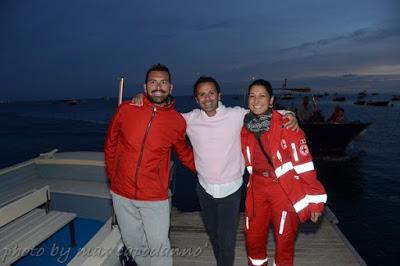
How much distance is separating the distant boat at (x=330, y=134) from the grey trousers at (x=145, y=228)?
56.7 ft

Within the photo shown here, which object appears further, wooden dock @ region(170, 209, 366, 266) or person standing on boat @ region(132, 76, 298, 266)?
wooden dock @ region(170, 209, 366, 266)

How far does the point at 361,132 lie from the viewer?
66.3 ft

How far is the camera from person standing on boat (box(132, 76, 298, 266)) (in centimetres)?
327

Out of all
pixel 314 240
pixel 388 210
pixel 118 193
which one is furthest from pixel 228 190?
pixel 388 210

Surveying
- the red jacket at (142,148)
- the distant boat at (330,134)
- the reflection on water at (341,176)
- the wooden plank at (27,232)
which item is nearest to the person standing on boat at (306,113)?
the distant boat at (330,134)

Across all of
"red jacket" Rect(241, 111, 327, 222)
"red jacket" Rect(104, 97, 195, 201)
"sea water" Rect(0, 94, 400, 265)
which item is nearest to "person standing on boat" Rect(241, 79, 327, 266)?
"red jacket" Rect(241, 111, 327, 222)

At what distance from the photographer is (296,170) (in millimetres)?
3055

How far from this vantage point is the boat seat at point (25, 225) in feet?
13.1

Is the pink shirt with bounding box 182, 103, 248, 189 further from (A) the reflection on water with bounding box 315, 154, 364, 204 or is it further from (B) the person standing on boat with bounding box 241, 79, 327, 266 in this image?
(A) the reflection on water with bounding box 315, 154, 364, 204

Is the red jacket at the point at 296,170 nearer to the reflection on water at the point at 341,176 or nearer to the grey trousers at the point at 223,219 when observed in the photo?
the grey trousers at the point at 223,219

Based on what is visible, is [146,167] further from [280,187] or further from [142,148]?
[280,187]

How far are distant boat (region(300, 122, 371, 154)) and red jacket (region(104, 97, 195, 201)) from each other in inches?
677

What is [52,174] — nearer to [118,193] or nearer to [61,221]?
[61,221]

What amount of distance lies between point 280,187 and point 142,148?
1.54 meters
